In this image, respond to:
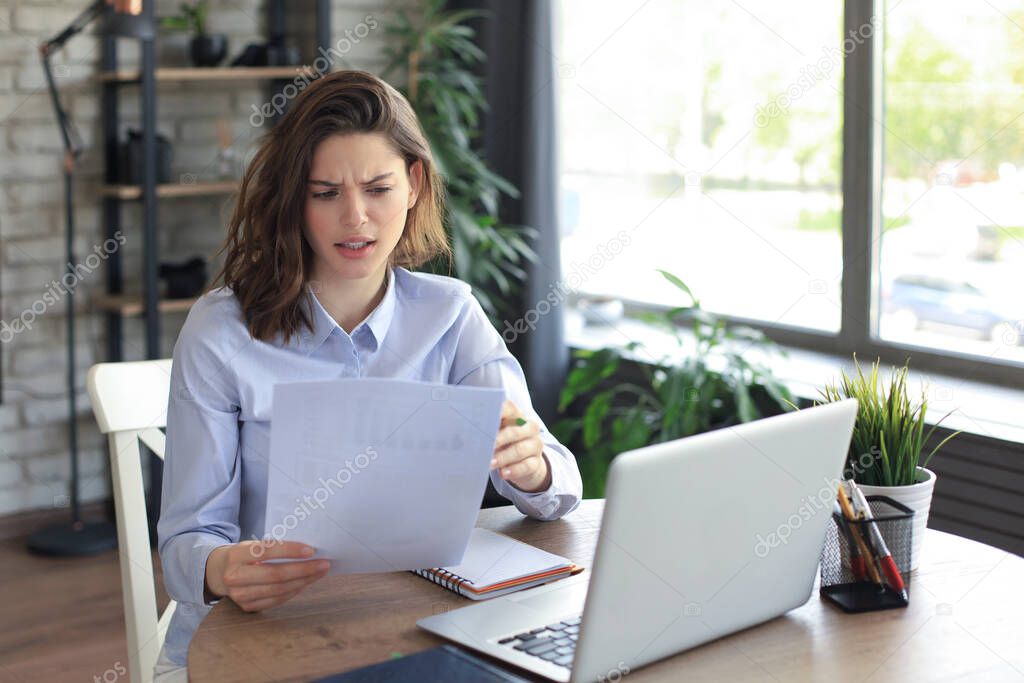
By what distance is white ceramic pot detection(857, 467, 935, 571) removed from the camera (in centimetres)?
135

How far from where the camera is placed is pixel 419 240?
5.80ft

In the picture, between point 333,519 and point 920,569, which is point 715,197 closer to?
point 920,569

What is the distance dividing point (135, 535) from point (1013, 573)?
112 centimetres

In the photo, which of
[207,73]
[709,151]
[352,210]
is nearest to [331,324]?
[352,210]

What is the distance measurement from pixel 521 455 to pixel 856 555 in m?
0.41

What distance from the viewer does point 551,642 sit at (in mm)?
1142

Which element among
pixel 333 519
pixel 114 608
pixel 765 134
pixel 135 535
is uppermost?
pixel 765 134

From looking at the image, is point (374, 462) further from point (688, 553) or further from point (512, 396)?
point (512, 396)

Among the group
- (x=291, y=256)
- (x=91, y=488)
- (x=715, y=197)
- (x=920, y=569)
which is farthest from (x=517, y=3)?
(x=920, y=569)

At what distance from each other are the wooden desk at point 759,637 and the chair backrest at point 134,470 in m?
0.34

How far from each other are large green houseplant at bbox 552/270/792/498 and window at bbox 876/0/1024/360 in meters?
0.39

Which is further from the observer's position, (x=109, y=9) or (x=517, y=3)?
(x=517, y=3)

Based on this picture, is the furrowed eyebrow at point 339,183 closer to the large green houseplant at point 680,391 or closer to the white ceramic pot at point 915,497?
the white ceramic pot at point 915,497

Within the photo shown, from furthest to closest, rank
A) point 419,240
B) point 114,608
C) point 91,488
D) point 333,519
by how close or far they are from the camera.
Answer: point 91,488
point 114,608
point 419,240
point 333,519
